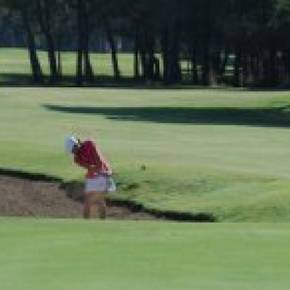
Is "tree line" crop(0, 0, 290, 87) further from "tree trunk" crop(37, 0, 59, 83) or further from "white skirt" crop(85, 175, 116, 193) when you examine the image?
"white skirt" crop(85, 175, 116, 193)

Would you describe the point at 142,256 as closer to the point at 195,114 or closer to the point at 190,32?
the point at 195,114

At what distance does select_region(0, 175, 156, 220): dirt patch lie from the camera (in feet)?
55.6

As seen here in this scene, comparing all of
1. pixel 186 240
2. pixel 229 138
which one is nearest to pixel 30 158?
pixel 229 138

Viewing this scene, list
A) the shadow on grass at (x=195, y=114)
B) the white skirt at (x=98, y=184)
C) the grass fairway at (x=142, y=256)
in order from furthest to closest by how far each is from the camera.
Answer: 1. the shadow on grass at (x=195, y=114)
2. the white skirt at (x=98, y=184)
3. the grass fairway at (x=142, y=256)

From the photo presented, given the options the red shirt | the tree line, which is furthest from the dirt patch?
the tree line

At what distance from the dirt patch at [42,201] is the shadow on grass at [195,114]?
20.0m

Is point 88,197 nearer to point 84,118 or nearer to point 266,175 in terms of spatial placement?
point 266,175

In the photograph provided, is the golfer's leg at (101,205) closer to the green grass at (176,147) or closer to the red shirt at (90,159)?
the red shirt at (90,159)

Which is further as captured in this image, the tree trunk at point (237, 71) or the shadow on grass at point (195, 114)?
the tree trunk at point (237, 71)

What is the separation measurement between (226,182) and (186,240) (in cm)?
755

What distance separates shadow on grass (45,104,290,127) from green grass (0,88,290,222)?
0.13 feet

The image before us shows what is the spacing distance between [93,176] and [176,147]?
36.6 feet

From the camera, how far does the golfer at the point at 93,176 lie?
15938 millimetres

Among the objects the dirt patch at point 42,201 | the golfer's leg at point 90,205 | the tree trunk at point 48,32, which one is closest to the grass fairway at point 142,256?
the golfer's leg at point 90,205
